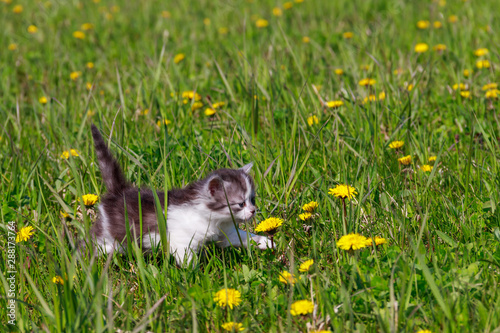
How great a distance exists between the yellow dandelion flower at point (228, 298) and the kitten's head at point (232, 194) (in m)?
0.76

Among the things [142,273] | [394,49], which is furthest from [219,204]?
[394,49]

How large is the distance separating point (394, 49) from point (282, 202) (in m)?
3.30

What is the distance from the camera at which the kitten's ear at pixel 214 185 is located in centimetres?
322

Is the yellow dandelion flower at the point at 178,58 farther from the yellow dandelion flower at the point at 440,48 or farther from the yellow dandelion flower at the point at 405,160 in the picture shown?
the yellow dandelion flower at the point at 405,160

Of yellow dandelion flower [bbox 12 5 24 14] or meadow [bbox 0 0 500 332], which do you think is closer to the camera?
meadow [bbox 0 0 500 332]

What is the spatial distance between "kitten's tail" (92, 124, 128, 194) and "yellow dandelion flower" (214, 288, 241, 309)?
4.40ft

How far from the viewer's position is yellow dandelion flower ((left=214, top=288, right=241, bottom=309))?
98.7 inches

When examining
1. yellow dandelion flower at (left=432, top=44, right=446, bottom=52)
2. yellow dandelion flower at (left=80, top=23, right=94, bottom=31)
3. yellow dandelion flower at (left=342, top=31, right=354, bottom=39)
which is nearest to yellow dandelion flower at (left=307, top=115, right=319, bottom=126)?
yellow dandelion flower at (left=432, top=44, right=446, bottom=52)

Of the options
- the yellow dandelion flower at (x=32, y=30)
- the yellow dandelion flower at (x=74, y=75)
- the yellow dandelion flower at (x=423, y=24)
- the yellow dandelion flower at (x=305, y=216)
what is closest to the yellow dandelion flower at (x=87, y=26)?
the yellow dandelion flower at (x=32, y=30)

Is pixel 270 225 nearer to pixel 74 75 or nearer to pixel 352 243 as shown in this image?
pixel 352 243

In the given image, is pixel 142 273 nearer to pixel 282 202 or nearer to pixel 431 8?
pixel 282 202

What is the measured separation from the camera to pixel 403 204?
10.9 ft

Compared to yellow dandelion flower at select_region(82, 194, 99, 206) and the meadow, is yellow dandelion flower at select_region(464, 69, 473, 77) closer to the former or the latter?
the meadow

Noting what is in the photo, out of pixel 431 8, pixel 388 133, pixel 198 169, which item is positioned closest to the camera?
pixel 198 169
